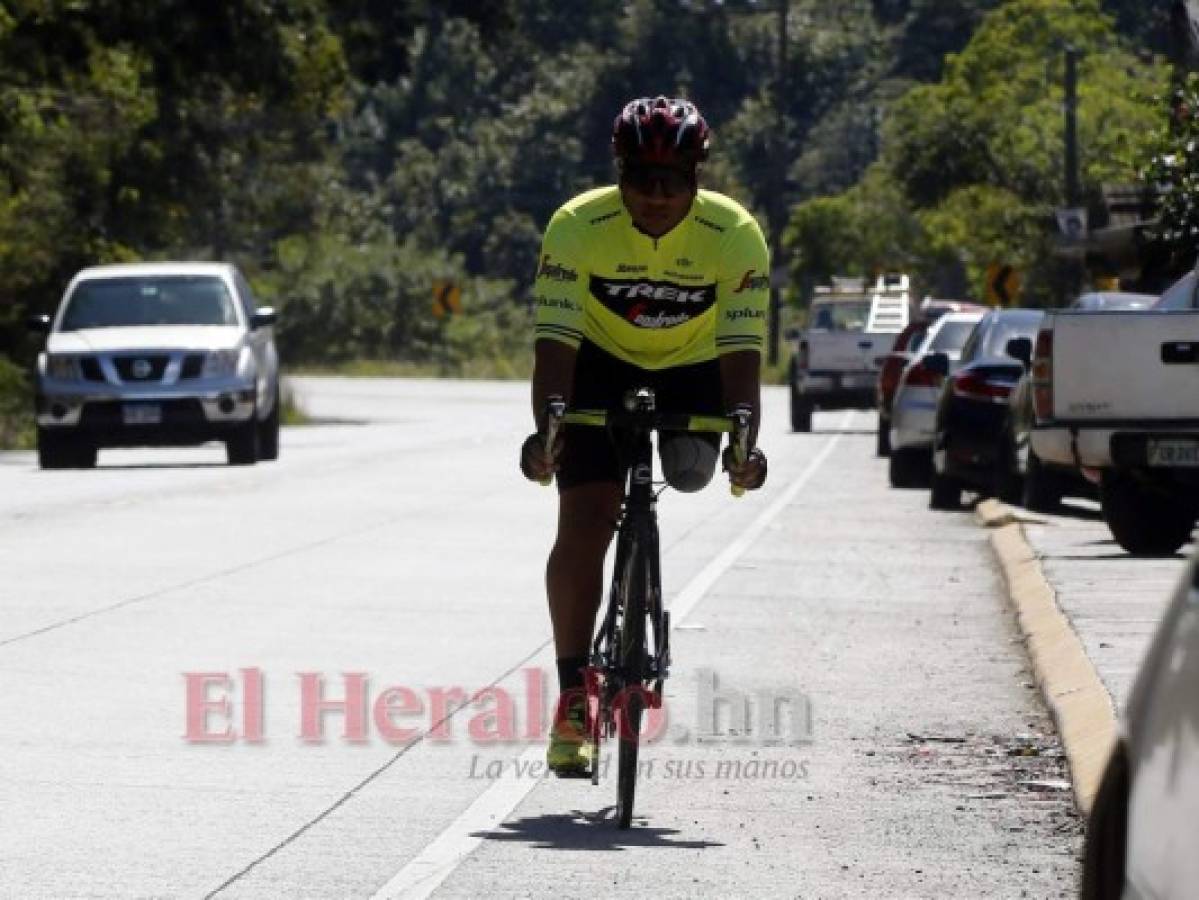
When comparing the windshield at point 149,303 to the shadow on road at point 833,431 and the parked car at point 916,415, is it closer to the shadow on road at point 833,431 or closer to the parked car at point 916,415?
the parked car at point 916,415

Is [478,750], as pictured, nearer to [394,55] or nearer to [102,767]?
[102,767]

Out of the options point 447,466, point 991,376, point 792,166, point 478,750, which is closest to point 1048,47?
point 792,166

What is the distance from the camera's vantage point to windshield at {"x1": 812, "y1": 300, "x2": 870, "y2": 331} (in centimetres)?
4744

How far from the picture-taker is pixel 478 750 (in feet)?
33.8

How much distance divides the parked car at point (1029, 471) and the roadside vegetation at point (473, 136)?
5.74 meters

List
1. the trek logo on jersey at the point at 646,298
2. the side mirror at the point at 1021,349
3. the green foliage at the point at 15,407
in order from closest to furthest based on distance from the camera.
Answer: the trek logo on jersey at the point at 646,298 < the side mirror at the point at 1021,349 < the green foliage at the point at 15,407

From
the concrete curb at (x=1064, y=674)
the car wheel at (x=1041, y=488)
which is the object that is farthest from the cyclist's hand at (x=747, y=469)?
the car wheel at (x=1041, y=488)

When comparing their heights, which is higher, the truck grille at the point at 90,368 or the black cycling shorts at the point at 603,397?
the black cycling shorts at the point at 603,397

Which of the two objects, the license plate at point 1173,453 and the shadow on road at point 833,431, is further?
the shadow on road at point 833,431

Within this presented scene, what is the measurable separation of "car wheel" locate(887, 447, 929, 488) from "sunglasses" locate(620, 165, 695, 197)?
20493 mm

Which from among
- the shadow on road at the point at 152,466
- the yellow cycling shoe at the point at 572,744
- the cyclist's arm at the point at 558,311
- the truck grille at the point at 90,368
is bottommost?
the shadow on road at the point at 152,466

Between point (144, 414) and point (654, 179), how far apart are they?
22.0 metres

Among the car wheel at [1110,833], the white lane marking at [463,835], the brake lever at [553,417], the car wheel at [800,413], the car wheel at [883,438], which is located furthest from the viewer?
the car wheel at [800,413]

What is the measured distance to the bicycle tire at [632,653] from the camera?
852 centimetres
